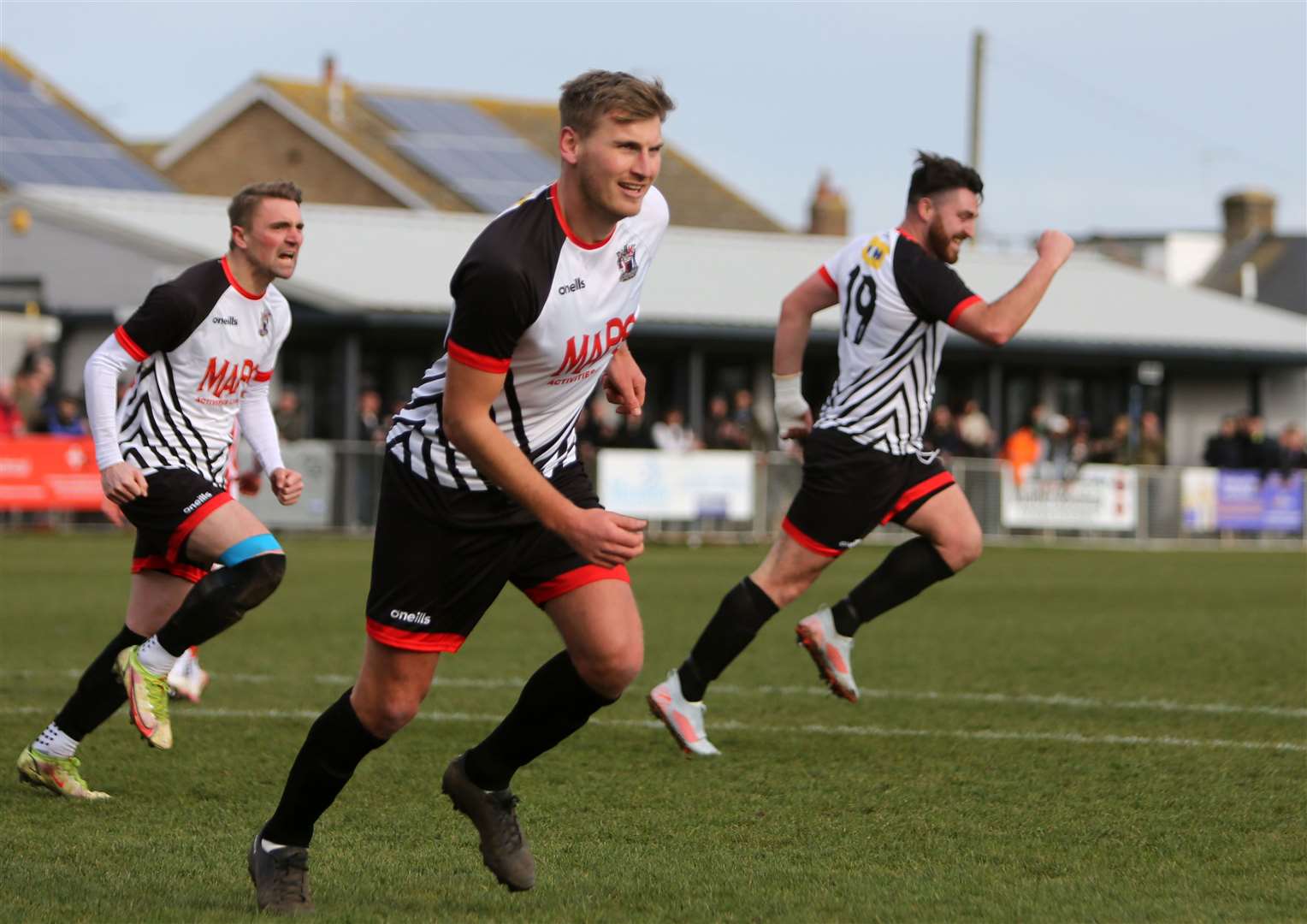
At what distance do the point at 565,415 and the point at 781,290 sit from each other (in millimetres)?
31734

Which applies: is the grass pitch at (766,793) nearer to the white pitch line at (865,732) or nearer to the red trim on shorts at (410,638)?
the white pitch line at (865,732)

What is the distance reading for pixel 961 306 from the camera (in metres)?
7.23

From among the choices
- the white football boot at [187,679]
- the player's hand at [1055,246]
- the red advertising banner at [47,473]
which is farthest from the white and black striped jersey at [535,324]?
the red advertising banner at [47,473]

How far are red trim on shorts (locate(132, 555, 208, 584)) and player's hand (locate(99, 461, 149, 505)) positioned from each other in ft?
1.59

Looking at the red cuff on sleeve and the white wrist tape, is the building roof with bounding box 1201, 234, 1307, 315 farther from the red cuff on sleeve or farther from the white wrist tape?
the red cuff on sleeve

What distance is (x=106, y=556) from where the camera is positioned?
70.8ft

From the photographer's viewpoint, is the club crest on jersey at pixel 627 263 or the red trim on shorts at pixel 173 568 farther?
the red trim on shorts at pixel 173 568

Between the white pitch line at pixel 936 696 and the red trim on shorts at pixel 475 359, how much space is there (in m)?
5.26

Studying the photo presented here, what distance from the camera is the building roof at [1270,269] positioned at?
73625 mm

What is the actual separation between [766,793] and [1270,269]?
72158 millimetres

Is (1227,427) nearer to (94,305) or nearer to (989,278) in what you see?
(989,278)

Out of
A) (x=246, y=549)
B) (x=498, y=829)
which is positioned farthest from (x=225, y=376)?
(x=498, y=829)

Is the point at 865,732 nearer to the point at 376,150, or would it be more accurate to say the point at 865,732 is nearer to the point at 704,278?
the point at 704,278

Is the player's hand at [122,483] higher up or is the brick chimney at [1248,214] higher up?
the brick chimney at [1248,214]
